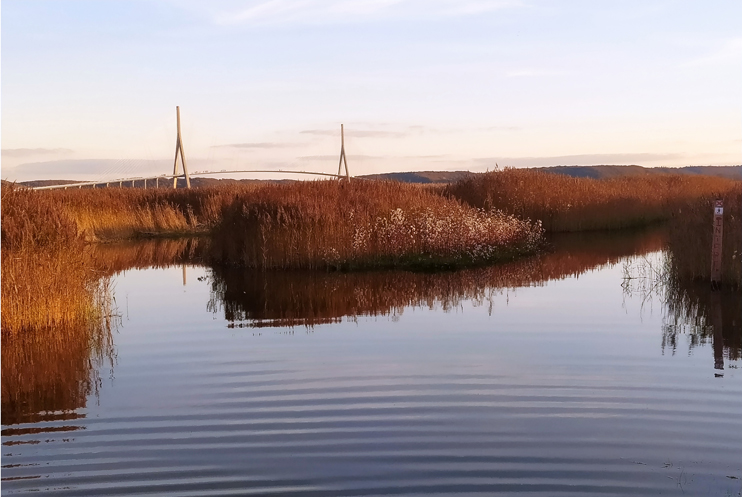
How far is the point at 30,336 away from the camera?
357 inches

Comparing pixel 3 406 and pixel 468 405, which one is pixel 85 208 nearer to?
pixel 3 406

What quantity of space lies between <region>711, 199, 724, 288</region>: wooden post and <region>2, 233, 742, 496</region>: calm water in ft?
0.92

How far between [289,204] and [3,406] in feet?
33.4

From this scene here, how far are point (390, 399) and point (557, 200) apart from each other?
19.6 metres

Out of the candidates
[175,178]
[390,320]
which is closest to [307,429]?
[390,320]

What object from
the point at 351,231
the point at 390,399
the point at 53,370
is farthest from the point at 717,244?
the point at 53,370

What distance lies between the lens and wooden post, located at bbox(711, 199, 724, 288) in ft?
38.1

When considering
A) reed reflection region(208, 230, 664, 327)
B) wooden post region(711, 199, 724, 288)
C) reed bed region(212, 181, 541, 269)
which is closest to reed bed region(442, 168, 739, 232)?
reed bed region(212, 181, 541, 269)

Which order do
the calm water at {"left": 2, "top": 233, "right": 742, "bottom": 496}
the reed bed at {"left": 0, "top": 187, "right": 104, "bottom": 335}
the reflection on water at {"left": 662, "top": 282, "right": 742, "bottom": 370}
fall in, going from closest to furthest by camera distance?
1. the calm water at {"left": 2, "top": 233, "right": 742, "bottom": 496}
2. the reflection on water at {"left": 662, "top": 282, "right": 742, "bottom": 370}
3. the reed bed at {"left": 0, "top": 187, "right": 104, "bottom": 335}

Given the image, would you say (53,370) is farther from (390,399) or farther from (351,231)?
(351,231)

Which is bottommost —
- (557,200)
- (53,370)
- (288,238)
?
(53,370)

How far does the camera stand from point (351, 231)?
1596 cm

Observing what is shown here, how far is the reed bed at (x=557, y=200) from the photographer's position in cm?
2480

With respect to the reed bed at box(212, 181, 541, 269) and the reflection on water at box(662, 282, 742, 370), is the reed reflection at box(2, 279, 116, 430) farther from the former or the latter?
the reed bed at box(212, 181, 541, 269)
